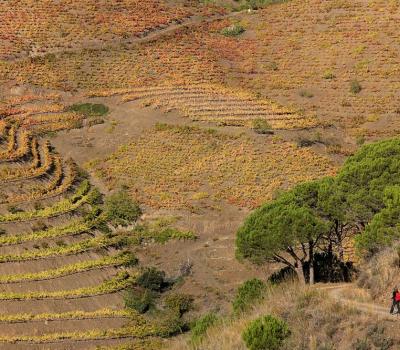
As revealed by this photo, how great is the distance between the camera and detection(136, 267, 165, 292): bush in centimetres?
4203

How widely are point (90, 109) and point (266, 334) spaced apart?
44.3 meters

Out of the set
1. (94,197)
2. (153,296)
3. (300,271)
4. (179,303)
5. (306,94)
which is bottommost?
(179,303)

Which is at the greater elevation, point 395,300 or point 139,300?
point 395,300

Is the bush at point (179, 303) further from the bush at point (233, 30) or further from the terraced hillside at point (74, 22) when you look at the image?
the bush at point (233, 30)

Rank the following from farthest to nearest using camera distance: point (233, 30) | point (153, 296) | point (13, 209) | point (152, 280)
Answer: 1. point (233, 30)
2. point (13, 209)
3. point (152, 280)
4. point (153, 296)

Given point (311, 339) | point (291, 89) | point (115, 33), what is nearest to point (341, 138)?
point (291, 89)

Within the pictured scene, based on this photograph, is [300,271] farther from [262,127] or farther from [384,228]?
[262,127]

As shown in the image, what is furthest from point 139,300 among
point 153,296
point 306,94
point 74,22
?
point 74,22

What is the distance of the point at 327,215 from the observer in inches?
1463

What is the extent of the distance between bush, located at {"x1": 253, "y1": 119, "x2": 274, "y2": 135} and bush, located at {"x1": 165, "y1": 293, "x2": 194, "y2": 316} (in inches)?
872

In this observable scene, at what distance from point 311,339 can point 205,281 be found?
1991 centimetres

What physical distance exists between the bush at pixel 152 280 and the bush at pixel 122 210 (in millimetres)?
6793

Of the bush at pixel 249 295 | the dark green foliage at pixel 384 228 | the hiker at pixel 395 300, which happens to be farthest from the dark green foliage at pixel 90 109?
the hiker at pixel 395 300

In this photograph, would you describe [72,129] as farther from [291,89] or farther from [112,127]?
[291,89]
